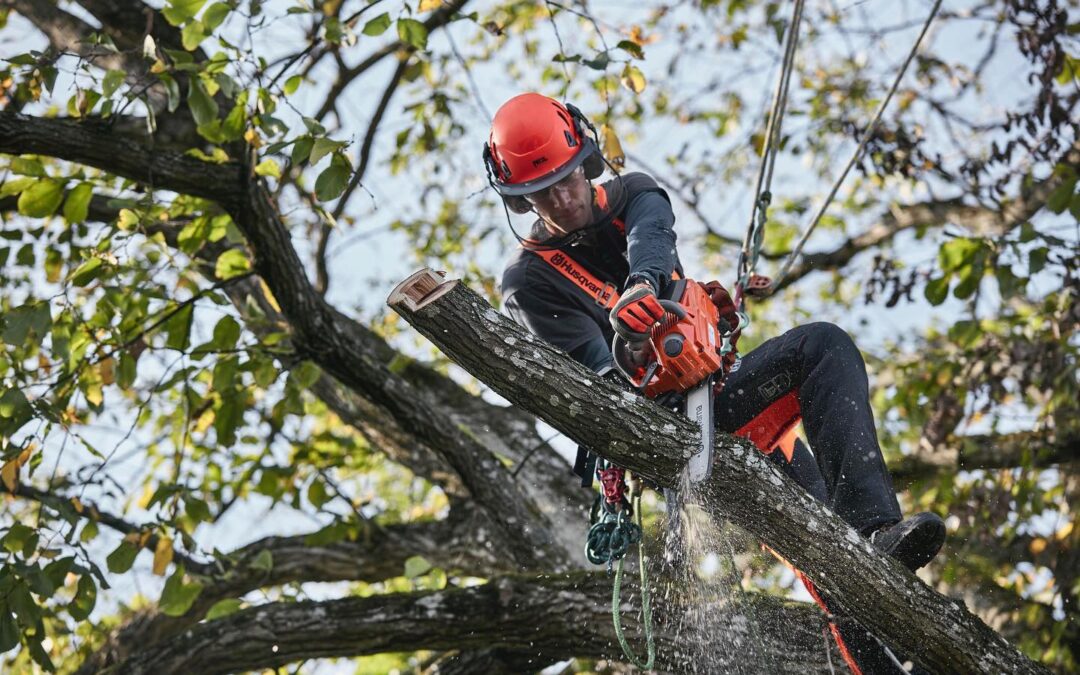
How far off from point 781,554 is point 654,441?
52cm

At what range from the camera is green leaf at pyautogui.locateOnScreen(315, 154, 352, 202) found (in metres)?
3.21

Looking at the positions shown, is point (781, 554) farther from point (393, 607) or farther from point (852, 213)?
point (852, 213)

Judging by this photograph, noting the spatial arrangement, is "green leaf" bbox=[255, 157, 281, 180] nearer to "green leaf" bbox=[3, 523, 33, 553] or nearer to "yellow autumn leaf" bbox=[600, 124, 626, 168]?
"yellow autumn leaf" bbox=[600, 124, 626, 168]

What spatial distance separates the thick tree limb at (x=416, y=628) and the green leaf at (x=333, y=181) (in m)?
1.56

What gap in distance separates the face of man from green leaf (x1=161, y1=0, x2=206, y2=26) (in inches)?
47.0

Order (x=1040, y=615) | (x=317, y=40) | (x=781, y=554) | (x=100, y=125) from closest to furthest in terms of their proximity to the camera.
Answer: (x=781, y=554) < (x=100, y=125) < (x=317, y=40) < (x=1040, y=615)

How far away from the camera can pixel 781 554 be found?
8.98 ft

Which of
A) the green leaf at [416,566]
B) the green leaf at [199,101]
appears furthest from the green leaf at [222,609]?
the green leaf at [199,101]

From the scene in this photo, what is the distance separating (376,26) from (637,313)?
1.47 meters

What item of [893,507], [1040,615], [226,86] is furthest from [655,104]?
[893,507]

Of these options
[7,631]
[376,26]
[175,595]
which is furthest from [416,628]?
[376,26]

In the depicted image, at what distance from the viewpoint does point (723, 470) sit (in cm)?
258

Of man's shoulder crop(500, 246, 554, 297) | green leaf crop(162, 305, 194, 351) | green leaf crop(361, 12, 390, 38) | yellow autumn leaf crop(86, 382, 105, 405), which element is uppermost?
green leaf crop(361, 12, 390, 38)

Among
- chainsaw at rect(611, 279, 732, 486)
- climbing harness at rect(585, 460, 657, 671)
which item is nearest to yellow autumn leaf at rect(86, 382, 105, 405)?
climbing harness at rect(585, 460, 657, 671)
